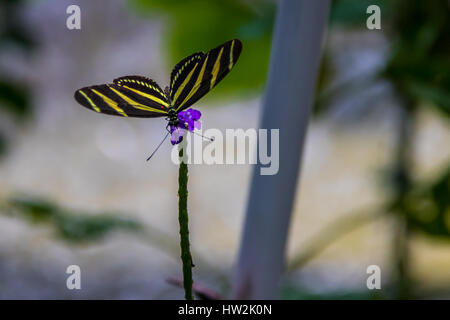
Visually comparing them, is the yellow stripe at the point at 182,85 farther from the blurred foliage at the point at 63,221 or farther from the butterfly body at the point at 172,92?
the blurred foliage at the point at 63,221

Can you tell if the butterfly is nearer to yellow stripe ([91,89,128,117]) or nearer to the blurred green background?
yellow stripe ([91,89,128,117])

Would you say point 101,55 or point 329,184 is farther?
point 101,55

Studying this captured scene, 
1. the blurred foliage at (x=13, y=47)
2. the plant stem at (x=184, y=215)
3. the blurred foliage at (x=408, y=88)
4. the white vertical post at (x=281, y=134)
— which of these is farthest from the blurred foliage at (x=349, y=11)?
the blurred foliage at (x=13, y=47)

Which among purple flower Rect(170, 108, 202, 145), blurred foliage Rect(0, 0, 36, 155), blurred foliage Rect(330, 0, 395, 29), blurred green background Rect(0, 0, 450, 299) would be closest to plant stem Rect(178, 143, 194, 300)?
purple flower Rect(170, 108, 202, 145)

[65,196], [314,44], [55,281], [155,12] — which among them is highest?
[155,12]

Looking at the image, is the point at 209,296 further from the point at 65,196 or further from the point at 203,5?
the point at 65,196
